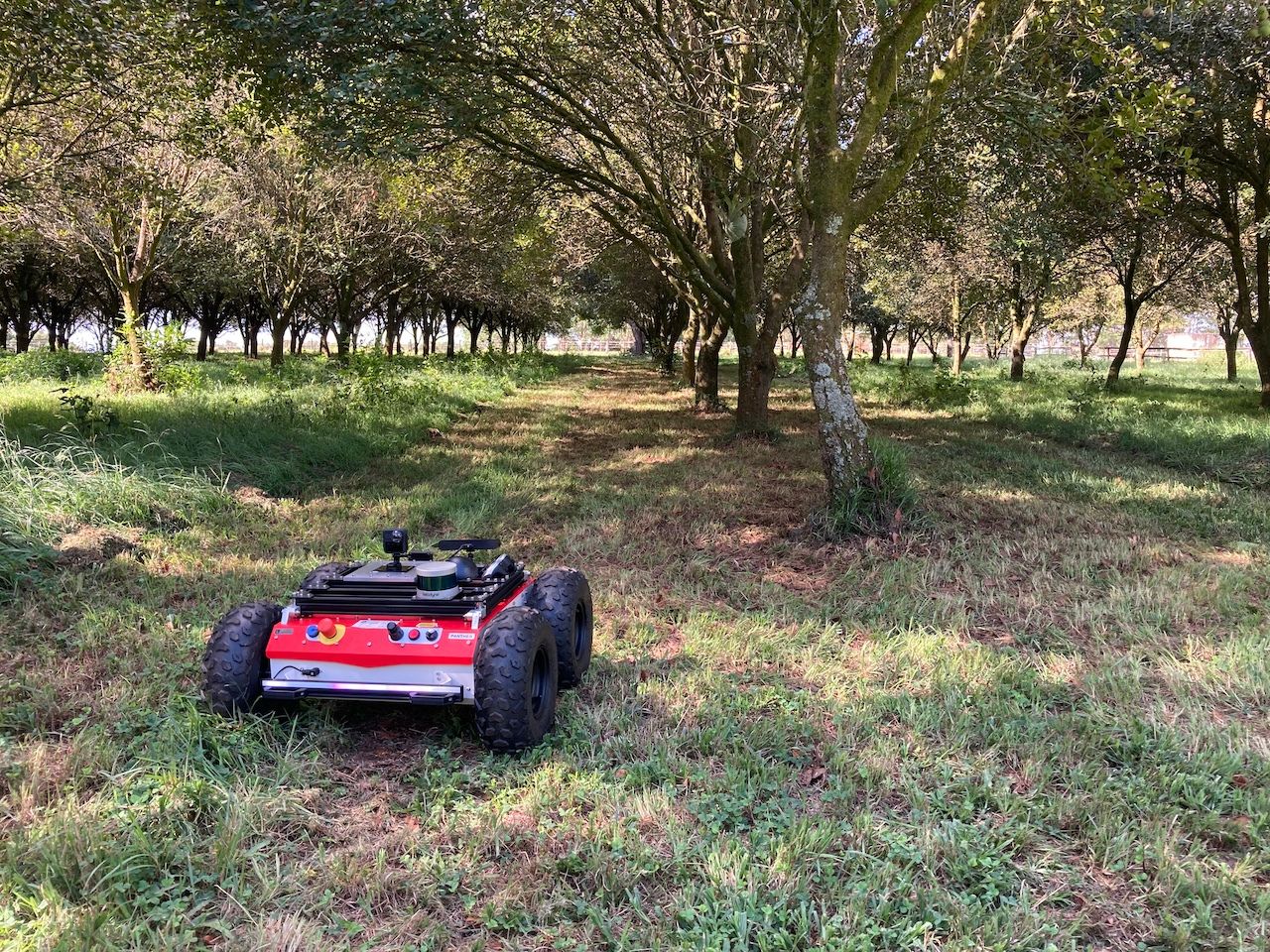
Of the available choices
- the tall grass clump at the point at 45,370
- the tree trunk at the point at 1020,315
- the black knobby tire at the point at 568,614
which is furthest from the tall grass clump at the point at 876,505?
the tree trunk at the point at 1020,315

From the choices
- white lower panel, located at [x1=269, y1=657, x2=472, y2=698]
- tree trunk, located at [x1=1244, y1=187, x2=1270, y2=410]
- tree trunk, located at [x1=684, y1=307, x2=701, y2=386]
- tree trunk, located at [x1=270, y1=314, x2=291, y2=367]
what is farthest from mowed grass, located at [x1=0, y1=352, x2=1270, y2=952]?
tree trunk, located at [x1=270, y1=314, x2=291, y2=367]

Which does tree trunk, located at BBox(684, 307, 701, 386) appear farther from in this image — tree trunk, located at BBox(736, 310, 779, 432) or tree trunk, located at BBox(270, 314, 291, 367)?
tree trunk, located at BBox(270, 314, 291, 367)

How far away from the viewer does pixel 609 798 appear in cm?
274

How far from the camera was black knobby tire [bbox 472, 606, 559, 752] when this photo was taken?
111 inches

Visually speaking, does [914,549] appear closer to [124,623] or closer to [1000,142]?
[124,623]

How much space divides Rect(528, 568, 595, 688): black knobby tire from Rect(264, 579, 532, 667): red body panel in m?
0.52

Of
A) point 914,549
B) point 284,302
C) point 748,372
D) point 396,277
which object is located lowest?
point 914,549

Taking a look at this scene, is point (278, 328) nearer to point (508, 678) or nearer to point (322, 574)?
point (322, 574)

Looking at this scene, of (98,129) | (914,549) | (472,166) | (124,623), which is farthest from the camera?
(472,166)

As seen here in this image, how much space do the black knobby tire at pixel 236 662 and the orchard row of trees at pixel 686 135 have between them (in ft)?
14.8

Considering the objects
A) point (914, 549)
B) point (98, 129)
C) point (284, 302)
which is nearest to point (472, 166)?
point (98, 129)

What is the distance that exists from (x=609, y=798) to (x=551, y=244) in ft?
54.0

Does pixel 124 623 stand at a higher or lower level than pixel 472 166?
lower

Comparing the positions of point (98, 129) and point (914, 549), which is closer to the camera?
point (914, 549)
